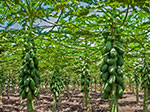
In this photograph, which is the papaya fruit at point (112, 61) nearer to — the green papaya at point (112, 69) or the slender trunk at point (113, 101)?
the green papaya at point (112, 69)

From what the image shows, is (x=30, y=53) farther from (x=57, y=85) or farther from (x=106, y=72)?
(x=57, y=85)

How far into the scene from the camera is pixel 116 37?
3500mm

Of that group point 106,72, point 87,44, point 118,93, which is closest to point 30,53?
point 106,72

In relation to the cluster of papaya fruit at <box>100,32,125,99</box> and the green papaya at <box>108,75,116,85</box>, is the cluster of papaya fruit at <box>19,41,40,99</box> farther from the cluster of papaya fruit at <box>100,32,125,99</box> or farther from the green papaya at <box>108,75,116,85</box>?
the green papaya at <box>108,75,116,85</box>

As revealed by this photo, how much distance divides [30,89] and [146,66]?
249 inches

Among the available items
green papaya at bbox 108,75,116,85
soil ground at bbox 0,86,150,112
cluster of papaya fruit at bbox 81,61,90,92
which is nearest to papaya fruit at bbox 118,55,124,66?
green papaya at bbox 108,75,116,85

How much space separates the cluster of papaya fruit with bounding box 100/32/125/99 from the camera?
3.15m

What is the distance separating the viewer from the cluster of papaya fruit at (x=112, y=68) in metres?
3.15

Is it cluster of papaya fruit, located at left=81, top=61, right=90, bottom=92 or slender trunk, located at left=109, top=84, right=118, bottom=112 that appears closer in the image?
slender trunk, located at left=109, top=84, right=118, bottom=112

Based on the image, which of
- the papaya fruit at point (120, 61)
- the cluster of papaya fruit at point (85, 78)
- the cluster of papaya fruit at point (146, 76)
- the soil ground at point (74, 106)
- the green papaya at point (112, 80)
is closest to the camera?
the green papaya at point (112, 80)

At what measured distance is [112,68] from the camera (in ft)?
10.3

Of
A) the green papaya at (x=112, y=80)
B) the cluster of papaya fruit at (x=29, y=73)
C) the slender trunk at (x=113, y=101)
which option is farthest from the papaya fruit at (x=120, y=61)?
the cluster of papaya fruit at (x=29, y=73)

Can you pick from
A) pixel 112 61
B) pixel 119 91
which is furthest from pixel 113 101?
pixel 112 61

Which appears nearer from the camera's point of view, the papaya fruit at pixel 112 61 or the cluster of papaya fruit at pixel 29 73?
the papaya fruit at pixel 112 61
